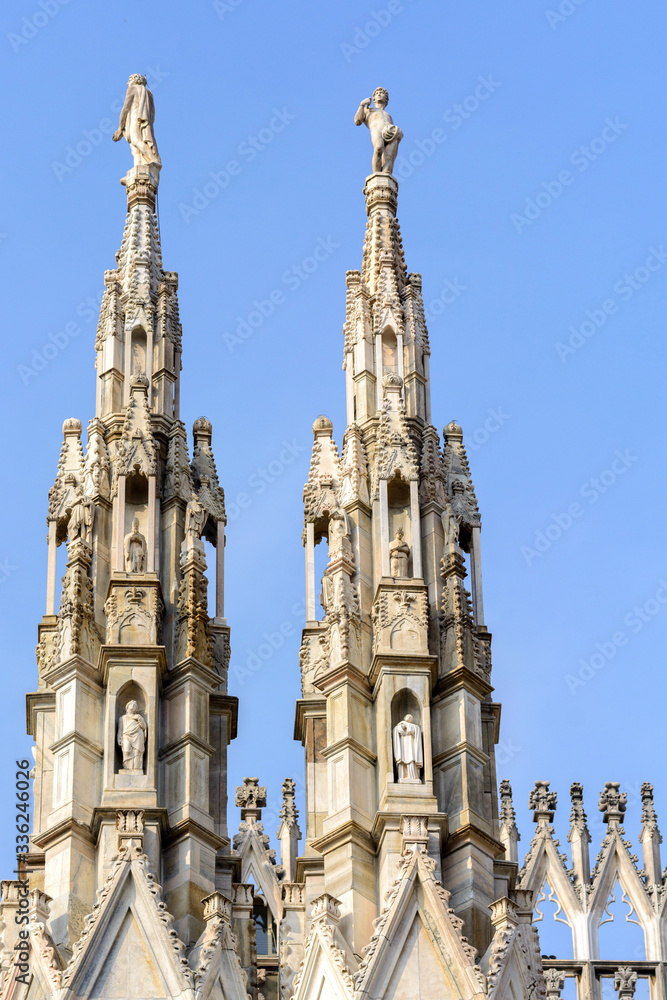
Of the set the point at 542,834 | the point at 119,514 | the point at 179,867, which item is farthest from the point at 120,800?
the point at 542,834

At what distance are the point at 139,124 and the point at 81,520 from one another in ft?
20.5

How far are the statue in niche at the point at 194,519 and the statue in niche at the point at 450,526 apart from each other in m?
2.49

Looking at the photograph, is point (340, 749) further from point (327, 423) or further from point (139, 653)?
point (327, 423)

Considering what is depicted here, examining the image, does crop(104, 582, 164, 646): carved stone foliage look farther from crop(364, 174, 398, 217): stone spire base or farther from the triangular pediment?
crop(364, 174, 398, 217): stone spire base

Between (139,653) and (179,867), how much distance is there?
7.46ft

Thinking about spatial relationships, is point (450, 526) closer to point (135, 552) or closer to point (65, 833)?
point (135, 552)

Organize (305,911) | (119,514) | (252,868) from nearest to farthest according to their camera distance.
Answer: (305,911) → (119,514) → (252,868)

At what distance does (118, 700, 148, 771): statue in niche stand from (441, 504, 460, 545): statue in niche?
Answer: 3815 mm

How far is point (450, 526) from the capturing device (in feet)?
118

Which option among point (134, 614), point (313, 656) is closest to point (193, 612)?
point (134, 614)

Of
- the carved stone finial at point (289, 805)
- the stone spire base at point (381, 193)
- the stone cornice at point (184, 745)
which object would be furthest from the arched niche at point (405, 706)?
the stone spire base at point (381, 193)

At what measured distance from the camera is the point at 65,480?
36.5 metres

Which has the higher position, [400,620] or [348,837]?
[400,620]

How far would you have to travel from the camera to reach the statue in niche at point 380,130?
3953 centimetres
